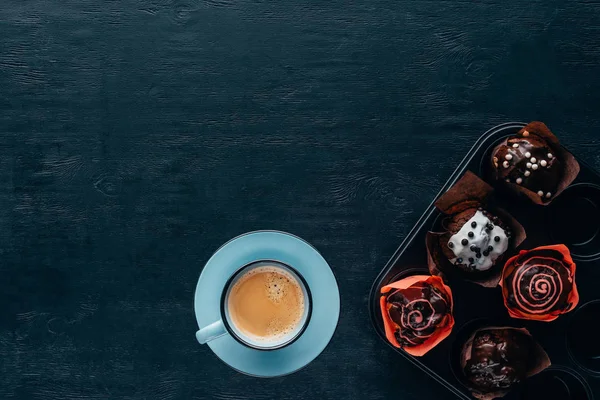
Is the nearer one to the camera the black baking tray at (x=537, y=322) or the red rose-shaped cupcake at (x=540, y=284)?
the red rose-shaped cupcake at (x=540, y=284)

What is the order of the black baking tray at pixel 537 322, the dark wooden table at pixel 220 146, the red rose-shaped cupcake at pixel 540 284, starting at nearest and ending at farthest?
the red rose-shaped cupcake at pixel 540 284
the black baking tray at pixel 537 322
the dark wooden table at pixel 220 146

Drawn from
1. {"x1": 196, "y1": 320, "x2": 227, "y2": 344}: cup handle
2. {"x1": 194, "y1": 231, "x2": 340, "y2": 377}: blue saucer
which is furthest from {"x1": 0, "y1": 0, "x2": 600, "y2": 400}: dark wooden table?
{"x1": 196, "y1": 320, "x2": 227, "y2": 344}: cup handle

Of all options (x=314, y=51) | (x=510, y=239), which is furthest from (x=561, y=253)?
(x=314, y=51)

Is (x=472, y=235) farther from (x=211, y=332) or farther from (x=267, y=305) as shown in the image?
(x=211, y=332)

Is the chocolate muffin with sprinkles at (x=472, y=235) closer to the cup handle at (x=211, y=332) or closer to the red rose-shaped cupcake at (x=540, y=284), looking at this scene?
the red rose-shaped cupcake at (x=540, y=284)

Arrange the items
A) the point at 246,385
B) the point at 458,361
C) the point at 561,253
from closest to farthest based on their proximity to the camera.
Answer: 1. the point at 561,253
2. the point at 458,361
3. the point at 246,385

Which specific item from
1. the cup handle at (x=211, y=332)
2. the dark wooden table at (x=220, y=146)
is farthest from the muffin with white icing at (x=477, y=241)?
the cup handle at (x=211, y=332)

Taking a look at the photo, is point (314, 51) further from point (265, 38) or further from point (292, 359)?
point (292, 359)
